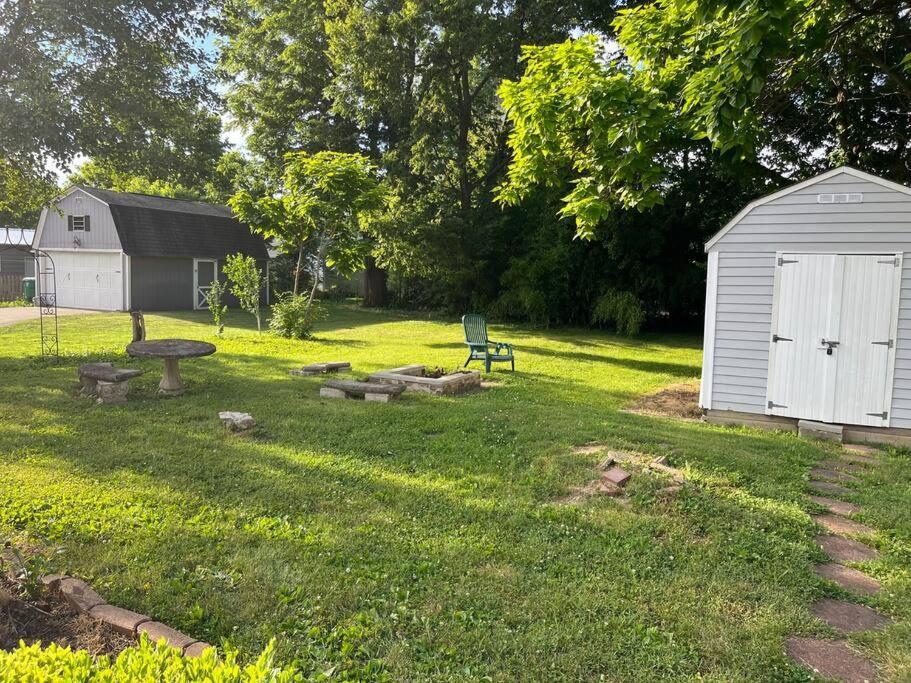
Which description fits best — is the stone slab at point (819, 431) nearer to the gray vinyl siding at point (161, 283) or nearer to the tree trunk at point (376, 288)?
the tree trunk at point (376, 288)

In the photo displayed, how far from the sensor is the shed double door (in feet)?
23.3

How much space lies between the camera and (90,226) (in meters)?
23.1

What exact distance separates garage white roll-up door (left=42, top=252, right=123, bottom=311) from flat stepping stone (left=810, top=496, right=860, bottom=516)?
76.1ft

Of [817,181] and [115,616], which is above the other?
[817,181]

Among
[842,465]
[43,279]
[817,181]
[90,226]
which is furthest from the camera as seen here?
[43,279]

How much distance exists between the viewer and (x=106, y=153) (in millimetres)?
9836

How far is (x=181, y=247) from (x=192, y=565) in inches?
902

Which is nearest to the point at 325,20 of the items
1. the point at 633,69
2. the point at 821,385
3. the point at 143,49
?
the point at 143,49

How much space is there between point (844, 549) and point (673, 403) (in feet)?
16.8

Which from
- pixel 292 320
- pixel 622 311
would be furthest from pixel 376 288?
pixel 292 320

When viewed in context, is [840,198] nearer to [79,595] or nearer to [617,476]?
[617,476]

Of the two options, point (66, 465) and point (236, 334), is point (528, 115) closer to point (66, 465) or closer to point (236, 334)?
point (66, 465)

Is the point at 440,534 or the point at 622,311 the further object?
the point at 622,311

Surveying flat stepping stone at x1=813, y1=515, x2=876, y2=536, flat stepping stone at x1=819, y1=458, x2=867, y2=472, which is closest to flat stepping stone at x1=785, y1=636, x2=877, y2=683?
flat stepping stone at x1=813, y1=515, x2=876, y2=536
